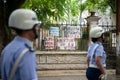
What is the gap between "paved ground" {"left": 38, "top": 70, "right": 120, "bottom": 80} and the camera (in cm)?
1616

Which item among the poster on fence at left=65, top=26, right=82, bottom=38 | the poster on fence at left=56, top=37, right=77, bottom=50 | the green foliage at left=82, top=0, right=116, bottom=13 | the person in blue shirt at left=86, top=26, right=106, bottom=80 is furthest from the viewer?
the green foliage at left=82, top=0, right=116, bottom=13

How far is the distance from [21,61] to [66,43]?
15.8 m

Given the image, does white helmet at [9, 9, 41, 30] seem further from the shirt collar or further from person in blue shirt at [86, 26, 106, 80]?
person in blue shirt at [86, 26, 106, 80]

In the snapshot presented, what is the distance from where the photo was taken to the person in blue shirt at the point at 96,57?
626 cm

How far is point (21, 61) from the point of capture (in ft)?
10.8

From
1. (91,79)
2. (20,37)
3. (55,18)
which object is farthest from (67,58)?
(20,37)

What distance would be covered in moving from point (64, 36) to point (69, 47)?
1.96 feet

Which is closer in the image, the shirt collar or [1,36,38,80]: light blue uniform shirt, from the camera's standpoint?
[1,36,38,80]: light blue uniform shirt

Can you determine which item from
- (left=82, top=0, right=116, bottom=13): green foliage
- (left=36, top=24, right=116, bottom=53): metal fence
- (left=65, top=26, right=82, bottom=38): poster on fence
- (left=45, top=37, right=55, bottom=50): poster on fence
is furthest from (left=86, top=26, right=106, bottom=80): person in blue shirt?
(left=82, top=0, right=116, bottom=13): green foliage

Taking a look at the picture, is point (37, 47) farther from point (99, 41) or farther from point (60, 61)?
point (99, 41)

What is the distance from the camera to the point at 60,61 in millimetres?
18922

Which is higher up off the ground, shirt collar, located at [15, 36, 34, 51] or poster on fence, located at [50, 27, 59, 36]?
shirt collar, located at [15, 36, 34, 51]

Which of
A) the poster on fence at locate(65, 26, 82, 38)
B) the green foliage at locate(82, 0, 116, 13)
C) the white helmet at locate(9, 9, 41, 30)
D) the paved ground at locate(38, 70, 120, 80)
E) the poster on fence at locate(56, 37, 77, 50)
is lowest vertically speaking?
the paved ground at locate(38, 70, 120, 80)

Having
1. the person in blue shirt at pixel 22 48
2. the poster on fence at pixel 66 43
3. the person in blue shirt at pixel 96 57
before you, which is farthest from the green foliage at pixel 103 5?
the person in blue shirt at pixel 22 48
